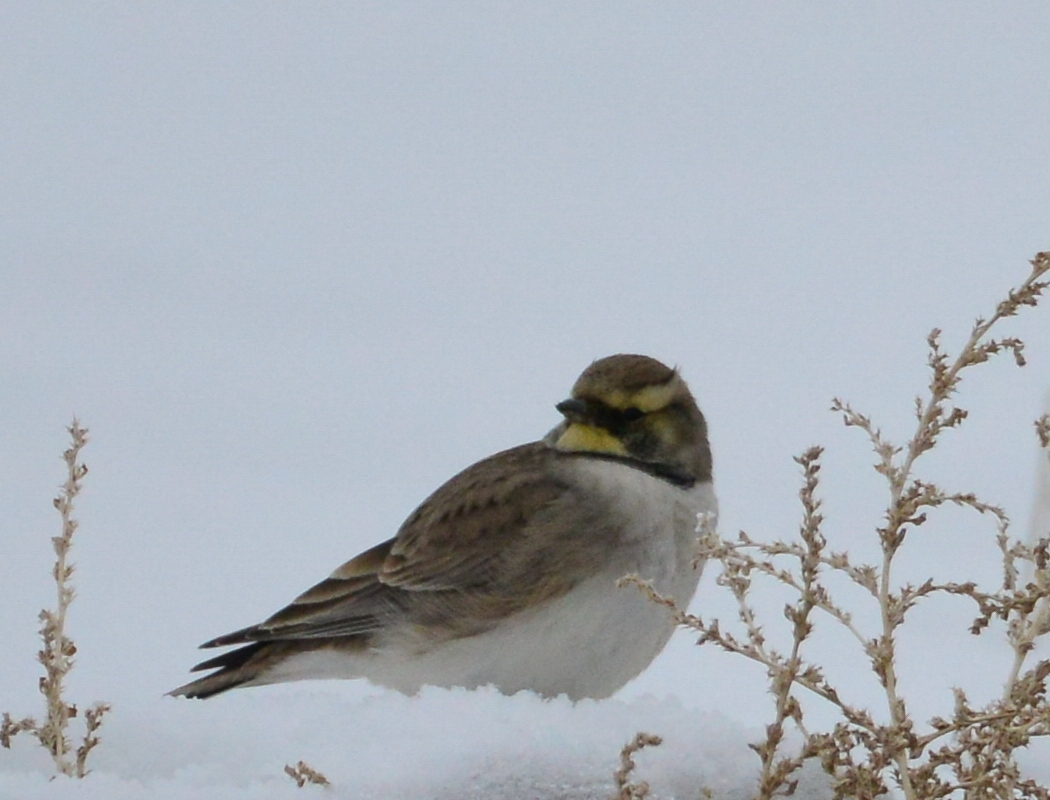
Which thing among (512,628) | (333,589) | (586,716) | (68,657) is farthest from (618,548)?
(68,657)

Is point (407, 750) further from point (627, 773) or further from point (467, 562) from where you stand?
point (467, 562)

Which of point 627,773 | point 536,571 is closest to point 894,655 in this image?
point 627,773

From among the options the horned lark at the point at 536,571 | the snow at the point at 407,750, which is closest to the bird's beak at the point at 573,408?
the horned lark at the point at 536,571

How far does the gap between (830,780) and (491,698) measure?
3.46 feet

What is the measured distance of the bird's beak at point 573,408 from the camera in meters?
6.49

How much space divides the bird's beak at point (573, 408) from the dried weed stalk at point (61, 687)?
8.36ft

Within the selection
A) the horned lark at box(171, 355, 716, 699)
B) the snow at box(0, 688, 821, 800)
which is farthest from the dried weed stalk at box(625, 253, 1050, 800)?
the horned lark at box(171, 355, 716, 699)

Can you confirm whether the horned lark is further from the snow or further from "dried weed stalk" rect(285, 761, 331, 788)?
"dried weed stalk" rect(285, 761, 331, 788)

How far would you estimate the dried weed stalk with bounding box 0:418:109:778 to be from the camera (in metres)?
3.82

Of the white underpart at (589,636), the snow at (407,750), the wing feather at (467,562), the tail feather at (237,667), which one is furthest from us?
the tail feather at (237,667)

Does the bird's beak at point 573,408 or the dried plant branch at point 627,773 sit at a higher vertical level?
the bird's beak at point 573,408

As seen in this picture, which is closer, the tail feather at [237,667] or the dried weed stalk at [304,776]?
the dried weed stalk at [304,776]

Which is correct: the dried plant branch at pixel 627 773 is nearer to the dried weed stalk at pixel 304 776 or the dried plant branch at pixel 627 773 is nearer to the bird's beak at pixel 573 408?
the dried weed stalk at pixel 304 776

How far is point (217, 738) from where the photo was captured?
4.12 metres
